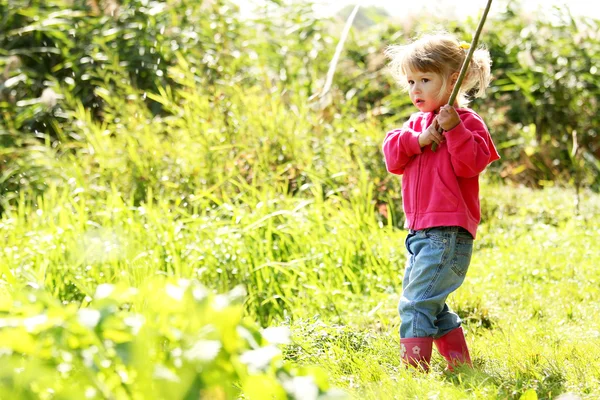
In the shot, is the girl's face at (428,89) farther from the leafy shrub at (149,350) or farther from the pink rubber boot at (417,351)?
the leafy shrub at (149,350)

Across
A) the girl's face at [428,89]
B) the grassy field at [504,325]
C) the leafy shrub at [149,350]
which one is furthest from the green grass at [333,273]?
the leafy shrub at [149,350]

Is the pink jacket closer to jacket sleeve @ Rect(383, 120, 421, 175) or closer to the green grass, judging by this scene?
jacket sleeve @ Rect(383, 120, 421, 175)

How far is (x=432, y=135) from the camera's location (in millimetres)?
2938

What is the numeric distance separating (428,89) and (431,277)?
0.70 m

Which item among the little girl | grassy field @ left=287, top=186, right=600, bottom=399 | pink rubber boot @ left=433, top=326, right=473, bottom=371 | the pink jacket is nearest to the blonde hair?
the little girl

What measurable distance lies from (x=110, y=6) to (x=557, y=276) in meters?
4.73

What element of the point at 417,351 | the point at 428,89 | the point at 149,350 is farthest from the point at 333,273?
the point at 149,350

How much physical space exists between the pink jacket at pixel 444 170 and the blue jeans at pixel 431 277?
5cm

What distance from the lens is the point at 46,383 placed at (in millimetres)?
1355

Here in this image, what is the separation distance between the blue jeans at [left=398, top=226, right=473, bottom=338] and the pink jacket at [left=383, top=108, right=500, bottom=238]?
0.05m

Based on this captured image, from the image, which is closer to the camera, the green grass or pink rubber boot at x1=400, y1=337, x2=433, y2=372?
Answer: pink rubber boot at x1=400, y1=337, x2=433, y2=372

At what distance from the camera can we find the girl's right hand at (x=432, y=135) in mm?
2934

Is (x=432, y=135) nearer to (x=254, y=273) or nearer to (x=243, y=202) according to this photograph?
(x=254, y=273)

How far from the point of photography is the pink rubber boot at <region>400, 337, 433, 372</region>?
2.92 m
